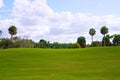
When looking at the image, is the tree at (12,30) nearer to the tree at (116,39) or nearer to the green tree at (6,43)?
the green tree at (6,43)

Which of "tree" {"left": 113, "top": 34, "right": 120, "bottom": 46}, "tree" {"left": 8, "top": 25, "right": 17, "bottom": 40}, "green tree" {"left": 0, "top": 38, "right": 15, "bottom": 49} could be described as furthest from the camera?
"tree" {"left": 8, "top": 25, "right": 17, "bottom": 40}

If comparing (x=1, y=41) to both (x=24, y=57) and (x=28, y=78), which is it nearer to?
(x=24, y=57)

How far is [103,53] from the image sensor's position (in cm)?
5291

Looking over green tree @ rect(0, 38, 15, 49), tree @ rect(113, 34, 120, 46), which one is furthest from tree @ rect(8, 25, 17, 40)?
tree @ rect(113, 34, 120, 46)

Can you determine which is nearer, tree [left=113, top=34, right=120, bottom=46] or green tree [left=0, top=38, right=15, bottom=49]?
green tree [left=0, top=38, right=15, bottom=49]

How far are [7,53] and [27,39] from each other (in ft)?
269

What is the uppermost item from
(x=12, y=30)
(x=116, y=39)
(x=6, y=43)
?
(x=12, y=30)

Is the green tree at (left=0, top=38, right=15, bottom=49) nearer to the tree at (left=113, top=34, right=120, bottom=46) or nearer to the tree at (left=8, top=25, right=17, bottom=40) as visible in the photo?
the tree at (left=8, top=25, right=17, bottom=40)

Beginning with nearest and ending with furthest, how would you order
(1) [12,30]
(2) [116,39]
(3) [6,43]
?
(3) [6,43] < (2) [116,39] < (1) [12,30]

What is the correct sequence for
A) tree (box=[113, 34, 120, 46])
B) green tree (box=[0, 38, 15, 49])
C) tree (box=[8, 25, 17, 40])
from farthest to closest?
tree (box=[8, 25, 17, 40]), tree (box=[113, 34, 120, 46]), green tree (box=[0, 38, 15, 49])

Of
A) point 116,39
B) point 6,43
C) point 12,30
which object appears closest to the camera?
point 6,43

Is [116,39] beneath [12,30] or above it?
beneath

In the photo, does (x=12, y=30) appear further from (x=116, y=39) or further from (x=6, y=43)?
(x=116, y=39)

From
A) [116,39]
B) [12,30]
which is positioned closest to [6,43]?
[12,30]
